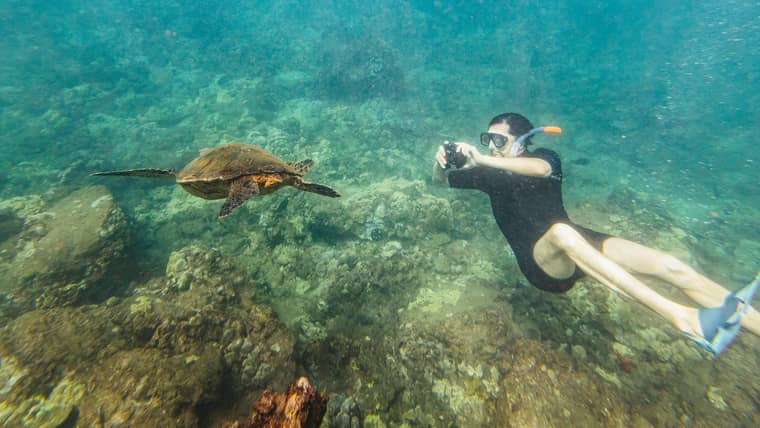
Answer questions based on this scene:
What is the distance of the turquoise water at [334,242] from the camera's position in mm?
3176

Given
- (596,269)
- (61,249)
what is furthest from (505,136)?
(61,249)

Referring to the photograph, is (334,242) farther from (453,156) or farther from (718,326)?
(718,326)

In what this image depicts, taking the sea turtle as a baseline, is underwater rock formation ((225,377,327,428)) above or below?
below

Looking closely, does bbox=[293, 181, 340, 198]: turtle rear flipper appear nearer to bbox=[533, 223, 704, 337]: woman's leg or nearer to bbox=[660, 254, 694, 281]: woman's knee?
bbox=[533, 223, 704, 337]: woman's leg

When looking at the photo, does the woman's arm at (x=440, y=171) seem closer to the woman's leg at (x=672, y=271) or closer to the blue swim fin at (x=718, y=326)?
the woman's leg at (x=672, y=271)

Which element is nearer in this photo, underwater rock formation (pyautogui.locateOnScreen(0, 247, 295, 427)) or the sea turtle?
underwater rock formation (pyautogui.locateOnScreen(0, 247, 295, 427))

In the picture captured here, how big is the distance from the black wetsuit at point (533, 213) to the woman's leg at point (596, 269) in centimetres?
12

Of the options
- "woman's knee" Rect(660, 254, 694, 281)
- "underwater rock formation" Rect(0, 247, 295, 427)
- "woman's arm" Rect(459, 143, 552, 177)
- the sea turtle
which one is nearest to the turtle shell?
the sea turtle

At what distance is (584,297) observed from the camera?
4.76 metres

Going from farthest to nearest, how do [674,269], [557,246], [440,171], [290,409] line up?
[440,171]
[557,246]
[674,269]
[290,409]

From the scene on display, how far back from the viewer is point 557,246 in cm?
349

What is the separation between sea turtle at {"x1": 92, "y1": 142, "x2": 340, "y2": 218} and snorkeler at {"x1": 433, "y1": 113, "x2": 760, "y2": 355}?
198 centimetres

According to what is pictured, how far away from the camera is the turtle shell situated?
2857 mm

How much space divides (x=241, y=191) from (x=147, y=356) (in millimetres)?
2011
